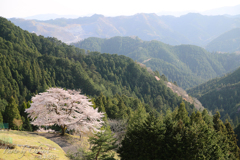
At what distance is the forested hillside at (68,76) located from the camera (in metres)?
99.9

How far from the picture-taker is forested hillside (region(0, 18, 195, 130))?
9988 cm

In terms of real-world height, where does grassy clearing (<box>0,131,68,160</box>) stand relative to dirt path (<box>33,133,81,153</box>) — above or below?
above

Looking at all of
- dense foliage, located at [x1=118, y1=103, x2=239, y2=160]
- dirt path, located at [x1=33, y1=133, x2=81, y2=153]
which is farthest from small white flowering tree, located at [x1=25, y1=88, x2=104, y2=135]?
dense foliage, located at [x1=118, y1=103, x2=239, y2=160]

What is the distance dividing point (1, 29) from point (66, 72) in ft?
224

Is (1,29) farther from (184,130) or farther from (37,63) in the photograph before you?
→ (184,130)

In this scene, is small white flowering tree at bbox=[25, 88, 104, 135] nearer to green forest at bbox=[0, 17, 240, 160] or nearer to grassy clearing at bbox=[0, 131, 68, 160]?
green forest at bbox=[0, 17, 240, 160]

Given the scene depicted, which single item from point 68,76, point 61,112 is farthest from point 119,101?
point 68,76

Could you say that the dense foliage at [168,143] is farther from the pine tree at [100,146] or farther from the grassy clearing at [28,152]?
the grassy clearing at [28,152]

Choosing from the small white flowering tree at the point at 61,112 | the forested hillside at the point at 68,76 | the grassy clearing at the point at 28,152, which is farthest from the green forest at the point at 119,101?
the small white flowering tree at the point at 61,112

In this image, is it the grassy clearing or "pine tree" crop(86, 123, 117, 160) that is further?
"pine tree" crop(86, 123, 117, 160)

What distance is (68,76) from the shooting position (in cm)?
14100

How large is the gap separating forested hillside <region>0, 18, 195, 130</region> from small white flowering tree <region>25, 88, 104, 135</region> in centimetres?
2342

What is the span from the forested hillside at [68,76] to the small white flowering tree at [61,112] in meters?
23.4

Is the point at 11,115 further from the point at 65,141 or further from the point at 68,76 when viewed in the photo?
the point at 68,76
